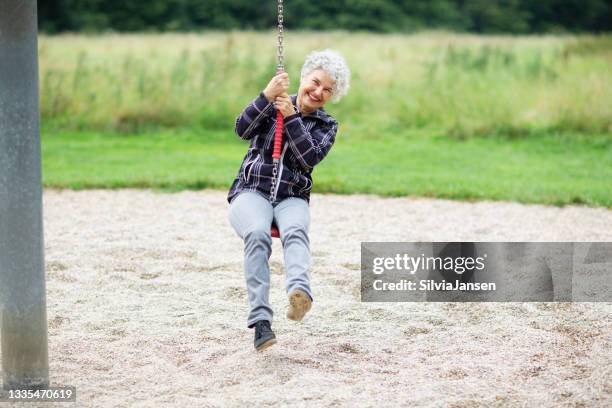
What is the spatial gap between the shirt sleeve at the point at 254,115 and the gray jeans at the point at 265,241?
299mm

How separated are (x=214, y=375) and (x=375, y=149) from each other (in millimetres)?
7029

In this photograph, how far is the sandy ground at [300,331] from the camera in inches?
141

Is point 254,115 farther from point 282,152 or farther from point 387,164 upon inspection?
point 387,164

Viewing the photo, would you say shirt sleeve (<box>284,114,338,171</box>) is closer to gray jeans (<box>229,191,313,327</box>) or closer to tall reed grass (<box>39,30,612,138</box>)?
gray jeans (<box>229,191,313,327</box>)

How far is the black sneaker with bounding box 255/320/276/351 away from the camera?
381cm

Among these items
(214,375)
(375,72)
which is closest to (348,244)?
(214,375)

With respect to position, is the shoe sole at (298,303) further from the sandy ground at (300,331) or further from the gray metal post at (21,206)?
the gray metal post at (21,206)

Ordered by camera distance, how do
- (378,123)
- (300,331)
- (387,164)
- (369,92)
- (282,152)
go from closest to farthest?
(282,152), (300,331), (387,164), (378,123), (369,92)

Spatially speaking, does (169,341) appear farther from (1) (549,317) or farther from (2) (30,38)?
(1) (549,317)

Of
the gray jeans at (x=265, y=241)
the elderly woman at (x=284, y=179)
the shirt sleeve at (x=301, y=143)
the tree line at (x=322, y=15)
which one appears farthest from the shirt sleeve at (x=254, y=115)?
the tree line at (x=322, y=15)

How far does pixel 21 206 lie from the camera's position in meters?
3.35

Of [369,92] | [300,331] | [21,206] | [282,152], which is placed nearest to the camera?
[21,206]

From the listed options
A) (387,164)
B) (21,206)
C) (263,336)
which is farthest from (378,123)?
(21,206)

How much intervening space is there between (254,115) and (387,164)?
18.0ft
